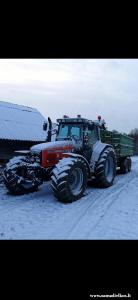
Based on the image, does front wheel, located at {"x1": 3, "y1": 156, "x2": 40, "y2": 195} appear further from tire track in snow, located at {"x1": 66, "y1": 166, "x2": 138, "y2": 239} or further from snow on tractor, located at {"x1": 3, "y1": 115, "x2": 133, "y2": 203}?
tire track in snow, located at {"x1": 66, "y1": 166, "x2": 138, "y2": 239}

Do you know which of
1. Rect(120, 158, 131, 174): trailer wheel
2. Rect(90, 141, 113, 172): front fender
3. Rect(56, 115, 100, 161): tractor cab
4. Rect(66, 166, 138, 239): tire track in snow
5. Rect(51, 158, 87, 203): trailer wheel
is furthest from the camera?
Rect(120, 158, 131, 174): trailer wheel

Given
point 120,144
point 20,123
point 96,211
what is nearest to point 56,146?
point 96,211

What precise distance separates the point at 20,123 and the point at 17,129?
1.48 meters

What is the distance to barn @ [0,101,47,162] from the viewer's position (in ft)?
65.0

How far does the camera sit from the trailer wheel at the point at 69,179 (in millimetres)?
8656

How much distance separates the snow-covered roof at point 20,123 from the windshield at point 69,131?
26.7ft

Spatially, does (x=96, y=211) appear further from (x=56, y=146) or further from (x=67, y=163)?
(x=56, y=146)

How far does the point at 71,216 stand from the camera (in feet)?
24.8

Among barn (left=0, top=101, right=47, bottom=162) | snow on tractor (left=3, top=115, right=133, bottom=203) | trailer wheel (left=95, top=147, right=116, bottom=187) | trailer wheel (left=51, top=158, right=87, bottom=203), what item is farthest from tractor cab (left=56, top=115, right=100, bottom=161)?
barn (left=0, top=101, right=47, bottom=162)

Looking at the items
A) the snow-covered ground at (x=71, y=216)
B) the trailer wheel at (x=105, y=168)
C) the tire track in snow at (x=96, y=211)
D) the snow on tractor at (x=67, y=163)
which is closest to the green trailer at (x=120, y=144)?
the snow on tractor at (x=67, y=163)

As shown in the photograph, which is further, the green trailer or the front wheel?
the green trailer

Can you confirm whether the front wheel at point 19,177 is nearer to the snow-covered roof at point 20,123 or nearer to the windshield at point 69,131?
the windshield at point 69,131

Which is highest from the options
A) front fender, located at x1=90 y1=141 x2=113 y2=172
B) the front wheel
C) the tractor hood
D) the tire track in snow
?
the tractor hood
